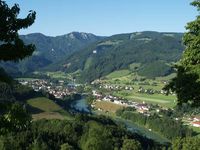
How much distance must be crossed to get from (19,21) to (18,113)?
3246 millimetres

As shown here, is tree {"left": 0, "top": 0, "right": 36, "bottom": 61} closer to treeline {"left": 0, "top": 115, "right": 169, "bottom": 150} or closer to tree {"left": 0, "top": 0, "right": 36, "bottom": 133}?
tree {"left": 0, "top": 0, "right": 36, "bottom": 133}

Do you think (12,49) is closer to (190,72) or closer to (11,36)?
(11,36)

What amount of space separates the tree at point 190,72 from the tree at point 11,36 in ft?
27.3

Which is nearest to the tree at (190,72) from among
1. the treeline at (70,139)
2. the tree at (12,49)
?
the tree at (12,49)

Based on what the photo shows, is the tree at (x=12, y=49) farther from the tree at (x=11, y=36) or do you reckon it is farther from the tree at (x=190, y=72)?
the tree at (x=190, y=72)

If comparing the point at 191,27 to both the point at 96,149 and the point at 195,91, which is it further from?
the point at 96,149

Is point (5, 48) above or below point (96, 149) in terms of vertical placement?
above

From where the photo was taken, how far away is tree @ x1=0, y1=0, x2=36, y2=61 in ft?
51.0

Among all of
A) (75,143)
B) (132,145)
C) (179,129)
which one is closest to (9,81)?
(132,145)

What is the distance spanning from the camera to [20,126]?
604 inches

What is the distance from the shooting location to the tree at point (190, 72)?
2119 centimetres

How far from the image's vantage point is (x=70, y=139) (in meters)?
130

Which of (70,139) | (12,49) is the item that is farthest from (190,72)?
(70,139)

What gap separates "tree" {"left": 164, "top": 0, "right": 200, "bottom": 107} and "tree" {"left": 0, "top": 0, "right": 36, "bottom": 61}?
8321 mm
